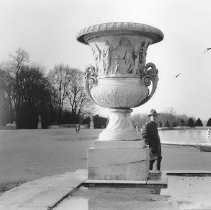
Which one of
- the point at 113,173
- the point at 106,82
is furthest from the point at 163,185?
the point at 106,82

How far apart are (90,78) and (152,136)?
262cm

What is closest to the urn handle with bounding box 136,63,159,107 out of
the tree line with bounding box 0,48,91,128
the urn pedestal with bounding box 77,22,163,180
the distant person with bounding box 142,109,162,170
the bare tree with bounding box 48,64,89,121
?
the urn pedestal with bounding box 77,22,163,180

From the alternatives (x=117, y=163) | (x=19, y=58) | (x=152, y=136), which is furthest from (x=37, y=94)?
(x=117, y=163)

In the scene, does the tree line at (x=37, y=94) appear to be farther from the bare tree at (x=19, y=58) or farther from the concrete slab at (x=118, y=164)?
the concrete slab at (x=118, y=164)

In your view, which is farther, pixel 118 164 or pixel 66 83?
pixel 66 83

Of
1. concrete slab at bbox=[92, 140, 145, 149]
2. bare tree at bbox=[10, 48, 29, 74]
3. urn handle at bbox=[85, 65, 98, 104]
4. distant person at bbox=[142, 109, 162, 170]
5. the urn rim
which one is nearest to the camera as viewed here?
the urn rim

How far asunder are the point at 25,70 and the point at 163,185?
60134 mm

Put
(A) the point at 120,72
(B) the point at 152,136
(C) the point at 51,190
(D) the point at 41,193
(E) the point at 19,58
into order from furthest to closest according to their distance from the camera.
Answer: (E) the point at 19,58 < (B) the point at 152,136 < (A) the point at 120,72 < (C) the point at 51,190 < (D) the point at 41,193

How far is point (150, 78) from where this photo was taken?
801 centimetres

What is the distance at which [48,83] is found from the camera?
71938 mm

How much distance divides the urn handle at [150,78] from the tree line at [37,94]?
56.4 m

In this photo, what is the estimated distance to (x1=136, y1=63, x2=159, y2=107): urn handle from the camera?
314 inches

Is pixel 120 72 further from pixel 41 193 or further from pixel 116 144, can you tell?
pixel 41 193

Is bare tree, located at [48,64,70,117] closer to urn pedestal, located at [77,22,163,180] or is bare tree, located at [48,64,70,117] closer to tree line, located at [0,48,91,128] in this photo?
tree line, located at [0,48,91,128]
